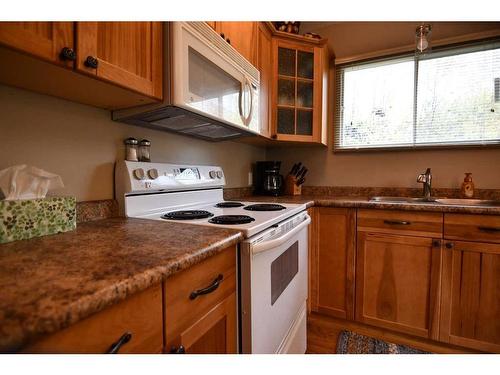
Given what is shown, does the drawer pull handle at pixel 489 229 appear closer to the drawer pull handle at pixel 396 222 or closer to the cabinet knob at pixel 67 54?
the drawer pull handle at pixel 396 222

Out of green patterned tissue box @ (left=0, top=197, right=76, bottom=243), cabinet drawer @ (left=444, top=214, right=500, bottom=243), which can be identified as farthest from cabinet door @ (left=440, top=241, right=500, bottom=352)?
green patterned tissue box @ (left=0, top=197, right=76, bottom=243)

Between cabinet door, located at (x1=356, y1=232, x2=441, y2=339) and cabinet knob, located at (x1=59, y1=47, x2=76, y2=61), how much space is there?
1.69 metres

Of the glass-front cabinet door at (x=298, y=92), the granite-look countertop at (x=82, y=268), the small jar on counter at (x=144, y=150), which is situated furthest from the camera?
the glass-front cabinet door at (x=298, y=92)

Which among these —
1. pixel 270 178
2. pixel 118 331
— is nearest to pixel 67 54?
pixel 118 331

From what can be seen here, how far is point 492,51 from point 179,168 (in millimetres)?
2341

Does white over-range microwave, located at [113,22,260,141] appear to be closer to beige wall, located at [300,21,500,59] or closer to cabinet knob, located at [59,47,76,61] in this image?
cabinet knob, located at [59,47,76,61]

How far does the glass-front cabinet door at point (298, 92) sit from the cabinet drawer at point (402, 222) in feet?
2.46

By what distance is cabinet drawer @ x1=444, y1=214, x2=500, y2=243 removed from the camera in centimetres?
134

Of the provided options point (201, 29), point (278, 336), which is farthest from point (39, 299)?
point (201, 29)

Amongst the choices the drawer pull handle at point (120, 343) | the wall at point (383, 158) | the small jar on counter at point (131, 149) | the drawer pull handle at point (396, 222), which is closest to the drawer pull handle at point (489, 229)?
the drawer pull handle at point (396, 222)

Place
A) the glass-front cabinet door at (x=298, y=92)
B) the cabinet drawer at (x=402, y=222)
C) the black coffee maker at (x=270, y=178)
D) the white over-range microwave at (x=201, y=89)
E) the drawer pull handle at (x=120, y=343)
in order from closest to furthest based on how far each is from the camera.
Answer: the drawer pull handle at (x=120, y=343), the white over-range microwave at (x=201, y=89), the cabinet drawer at (x=402, y=222), the glass-front cabinet door at (x=298, y=92), the black coffee maker at (x=270, y=178)

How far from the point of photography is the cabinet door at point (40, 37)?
0.57 metres

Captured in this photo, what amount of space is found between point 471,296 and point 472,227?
39cm

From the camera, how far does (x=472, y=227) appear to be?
4.50 feet
